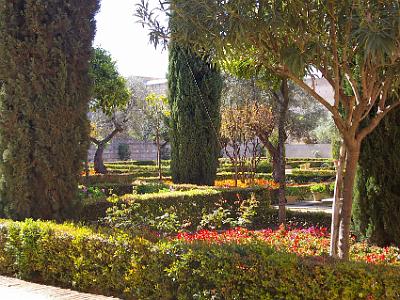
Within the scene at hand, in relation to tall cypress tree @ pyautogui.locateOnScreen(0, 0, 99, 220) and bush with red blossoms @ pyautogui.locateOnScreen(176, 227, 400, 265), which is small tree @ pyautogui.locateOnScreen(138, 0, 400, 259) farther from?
tall cypress tree @ pyautogui.locateOnScreen(0, 0, 99, 220)

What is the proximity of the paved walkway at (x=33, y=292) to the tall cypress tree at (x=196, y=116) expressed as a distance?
30.4 ft

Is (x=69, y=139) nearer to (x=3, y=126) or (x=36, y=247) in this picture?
(x=3, y=126)

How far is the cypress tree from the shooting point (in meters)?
6.95

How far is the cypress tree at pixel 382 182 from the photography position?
6.95 meters

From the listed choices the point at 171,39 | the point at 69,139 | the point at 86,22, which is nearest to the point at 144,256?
the point at 171,39

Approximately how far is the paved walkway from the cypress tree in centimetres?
389

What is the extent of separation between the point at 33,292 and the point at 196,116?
32.4ft

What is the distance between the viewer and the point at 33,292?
18.1 ft

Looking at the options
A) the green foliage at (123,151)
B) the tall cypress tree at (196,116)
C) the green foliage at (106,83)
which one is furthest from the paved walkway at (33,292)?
the green foliage at (123,151)

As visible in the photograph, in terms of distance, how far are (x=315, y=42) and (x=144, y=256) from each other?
2.55 m

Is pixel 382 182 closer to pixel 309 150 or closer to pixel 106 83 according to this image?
pixel 106 83

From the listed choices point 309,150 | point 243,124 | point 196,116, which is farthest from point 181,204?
point 309,150

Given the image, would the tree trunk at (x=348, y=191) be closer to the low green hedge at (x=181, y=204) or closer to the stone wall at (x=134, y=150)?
the low green hedge at (x=181, y=204)

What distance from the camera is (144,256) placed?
4.96 metres
